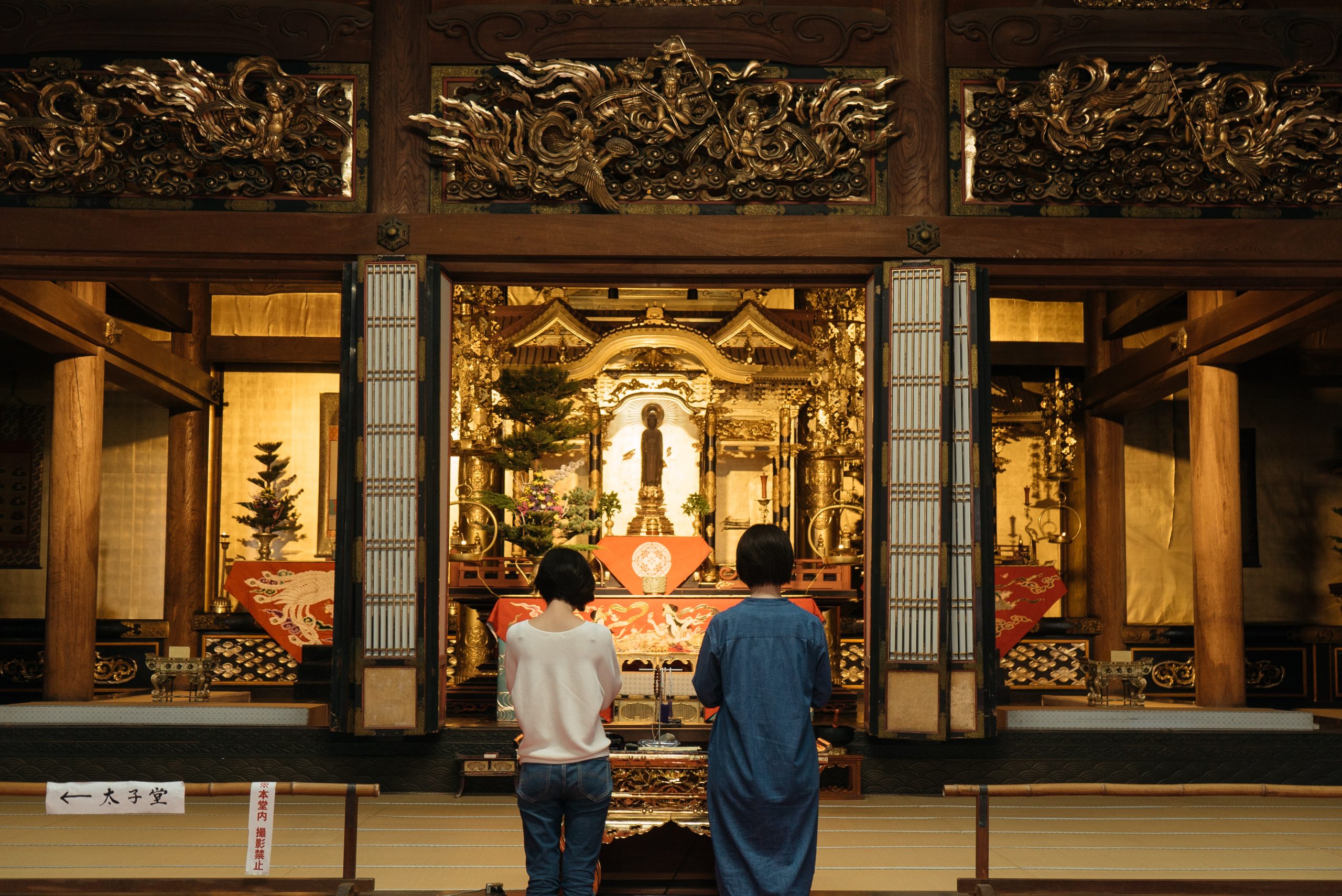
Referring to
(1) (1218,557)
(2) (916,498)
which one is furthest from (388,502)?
(1) (1218,557)

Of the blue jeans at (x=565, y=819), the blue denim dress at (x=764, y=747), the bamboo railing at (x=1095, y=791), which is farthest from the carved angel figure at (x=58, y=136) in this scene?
the bamboo railing at (x=1095, y=791)

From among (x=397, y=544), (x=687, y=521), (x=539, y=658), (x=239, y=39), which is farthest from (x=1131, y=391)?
(x=539, y=658)

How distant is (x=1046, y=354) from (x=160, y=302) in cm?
794

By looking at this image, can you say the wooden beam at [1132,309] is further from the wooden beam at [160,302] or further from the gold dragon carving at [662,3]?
the wooden beam at [160,302]

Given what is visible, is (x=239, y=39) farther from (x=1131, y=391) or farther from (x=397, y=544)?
(x=1131, y=391)

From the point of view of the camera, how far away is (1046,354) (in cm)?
1130

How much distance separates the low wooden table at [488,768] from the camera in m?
6.36

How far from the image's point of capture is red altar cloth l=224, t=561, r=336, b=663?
29.5 feet

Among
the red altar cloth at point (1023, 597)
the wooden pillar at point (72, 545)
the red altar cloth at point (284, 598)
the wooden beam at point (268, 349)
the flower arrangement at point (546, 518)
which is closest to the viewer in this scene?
the flower arrangement at point (546, 518)

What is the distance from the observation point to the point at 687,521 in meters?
11.0

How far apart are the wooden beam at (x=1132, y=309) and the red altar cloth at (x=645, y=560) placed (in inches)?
184

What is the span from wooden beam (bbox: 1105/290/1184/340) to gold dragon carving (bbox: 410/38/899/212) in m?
4.09

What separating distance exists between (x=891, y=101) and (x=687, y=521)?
5232mm

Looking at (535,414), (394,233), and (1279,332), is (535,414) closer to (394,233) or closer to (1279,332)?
(394,233)
